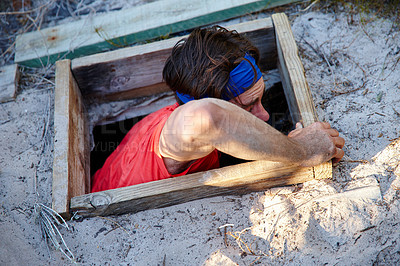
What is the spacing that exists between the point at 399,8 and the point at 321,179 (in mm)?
1670

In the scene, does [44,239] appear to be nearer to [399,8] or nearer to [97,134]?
[97,134]

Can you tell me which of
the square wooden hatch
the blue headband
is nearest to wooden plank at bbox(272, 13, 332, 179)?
the square wooden hatch

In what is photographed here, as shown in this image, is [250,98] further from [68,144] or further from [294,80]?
[68,144]

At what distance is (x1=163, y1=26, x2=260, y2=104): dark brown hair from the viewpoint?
1968mm

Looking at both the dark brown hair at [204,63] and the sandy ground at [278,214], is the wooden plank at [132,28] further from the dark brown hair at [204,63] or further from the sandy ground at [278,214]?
the dark brown hair at [204,63]

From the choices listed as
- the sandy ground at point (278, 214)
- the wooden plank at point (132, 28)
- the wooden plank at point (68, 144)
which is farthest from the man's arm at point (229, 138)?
the wooden plank at point (132, 28)

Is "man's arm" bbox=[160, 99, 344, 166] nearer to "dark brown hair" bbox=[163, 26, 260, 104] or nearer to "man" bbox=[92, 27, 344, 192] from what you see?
"man" bbox=[92, 27, 344, 192]

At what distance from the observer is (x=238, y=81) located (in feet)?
6.68

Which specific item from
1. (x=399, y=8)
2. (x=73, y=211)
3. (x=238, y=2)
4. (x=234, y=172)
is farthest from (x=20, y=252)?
(x=399, y=8)

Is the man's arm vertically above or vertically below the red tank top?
above

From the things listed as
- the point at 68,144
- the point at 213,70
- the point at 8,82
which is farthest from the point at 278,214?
the point at 8,82

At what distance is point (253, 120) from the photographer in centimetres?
166

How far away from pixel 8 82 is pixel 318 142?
2446 millimetres

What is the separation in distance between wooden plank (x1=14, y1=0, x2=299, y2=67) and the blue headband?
1166 millimetres
